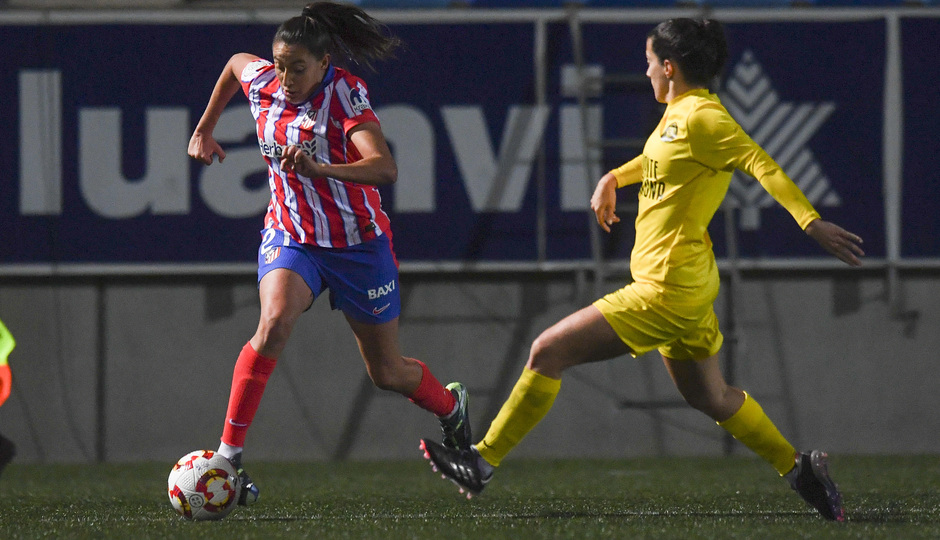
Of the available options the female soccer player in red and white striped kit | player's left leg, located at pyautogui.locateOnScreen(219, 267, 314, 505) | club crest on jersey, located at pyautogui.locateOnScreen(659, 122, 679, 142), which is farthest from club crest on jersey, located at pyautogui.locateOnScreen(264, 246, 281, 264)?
club crest on jersey, located at pyautogui.locateOnScreen(659, 122, 679, 142)

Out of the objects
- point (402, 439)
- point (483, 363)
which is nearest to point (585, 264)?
point (483, 363)

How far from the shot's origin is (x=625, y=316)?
375 cm

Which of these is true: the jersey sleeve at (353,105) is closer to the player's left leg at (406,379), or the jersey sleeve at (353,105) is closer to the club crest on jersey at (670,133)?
the player's left leg at (406,379)

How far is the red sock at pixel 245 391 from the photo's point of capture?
159 inches

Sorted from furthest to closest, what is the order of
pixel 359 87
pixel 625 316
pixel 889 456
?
pixel 889 456
pixel 359 87
pixel 625 316

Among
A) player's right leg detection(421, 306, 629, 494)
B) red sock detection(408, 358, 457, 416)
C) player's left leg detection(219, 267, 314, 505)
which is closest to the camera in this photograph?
player's right leg detection(421, 306, 629, 494)

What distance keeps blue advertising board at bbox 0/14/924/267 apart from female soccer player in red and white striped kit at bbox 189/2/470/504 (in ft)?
11.4

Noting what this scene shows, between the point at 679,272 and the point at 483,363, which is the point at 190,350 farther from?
the point at 679,272

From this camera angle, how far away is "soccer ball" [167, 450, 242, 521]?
3.90 metres

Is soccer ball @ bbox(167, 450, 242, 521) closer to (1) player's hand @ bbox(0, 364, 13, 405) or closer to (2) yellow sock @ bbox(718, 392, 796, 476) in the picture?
(1) player's hand @ bbox(0, 364, 13, 405)

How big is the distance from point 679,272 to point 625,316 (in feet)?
0.73

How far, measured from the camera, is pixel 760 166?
3.54 metres

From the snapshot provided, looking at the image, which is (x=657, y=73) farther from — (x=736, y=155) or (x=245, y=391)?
(x=245, y=391)

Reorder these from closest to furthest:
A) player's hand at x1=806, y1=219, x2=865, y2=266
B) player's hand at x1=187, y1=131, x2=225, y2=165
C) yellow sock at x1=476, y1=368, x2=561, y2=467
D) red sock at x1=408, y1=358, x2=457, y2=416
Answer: player's hand at x1=806, y1=219, x2=865, y2=266 → yellow sock at x1=476, y1=368, x2=561, y2=467 → player's hand at x1=187, y1=131, x2=225, y2=165 → red sock at x1=408, y1=358, x2=457, y2=416
